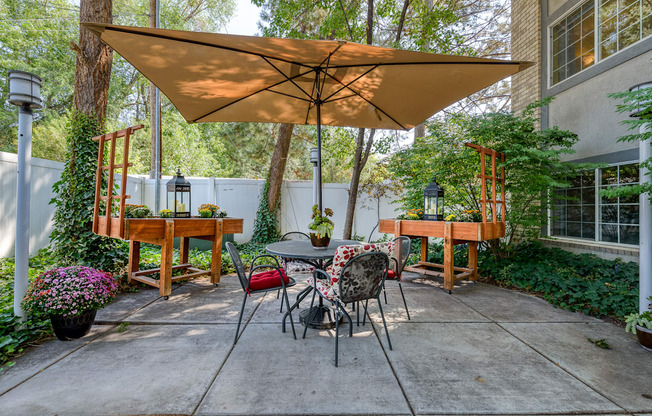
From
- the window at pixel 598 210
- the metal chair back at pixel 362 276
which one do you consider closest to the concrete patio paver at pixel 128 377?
the metal chair back at pixel 362 276

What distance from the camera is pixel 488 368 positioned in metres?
2.10

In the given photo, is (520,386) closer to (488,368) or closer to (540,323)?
(488,368)

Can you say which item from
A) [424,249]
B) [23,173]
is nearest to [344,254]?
[23,173]

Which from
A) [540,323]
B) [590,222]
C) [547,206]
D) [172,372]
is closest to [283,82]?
[172,372]

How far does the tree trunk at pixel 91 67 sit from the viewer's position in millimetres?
4059

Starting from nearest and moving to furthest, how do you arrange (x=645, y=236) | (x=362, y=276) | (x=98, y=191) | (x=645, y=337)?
1. (x=362, y=276)
2. (x=645, y=337)
3. (x=645, y=236)
4. (x=98, y=191)

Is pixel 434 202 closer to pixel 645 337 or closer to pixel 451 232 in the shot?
pixel 451 232

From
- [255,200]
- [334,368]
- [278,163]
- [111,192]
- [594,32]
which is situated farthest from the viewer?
[255,200]

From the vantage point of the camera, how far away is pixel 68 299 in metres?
2.43

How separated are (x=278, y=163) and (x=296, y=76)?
15.0 ft

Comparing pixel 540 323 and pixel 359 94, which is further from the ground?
pixel 359 94

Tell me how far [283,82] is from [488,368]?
3106 millimetres

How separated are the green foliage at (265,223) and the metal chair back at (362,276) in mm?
5339

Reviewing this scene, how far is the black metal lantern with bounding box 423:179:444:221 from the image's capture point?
4.22 meters
